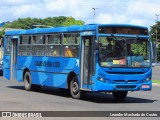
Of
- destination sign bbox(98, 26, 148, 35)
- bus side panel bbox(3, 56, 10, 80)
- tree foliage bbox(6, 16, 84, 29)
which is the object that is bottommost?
bus side panel bbox(3, 56, 10, 80)

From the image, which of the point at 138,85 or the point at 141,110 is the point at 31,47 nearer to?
the point at 138,85

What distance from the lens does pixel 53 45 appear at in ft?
67.6

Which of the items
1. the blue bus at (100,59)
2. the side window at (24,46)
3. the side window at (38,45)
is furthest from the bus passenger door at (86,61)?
the side window at (24,46)

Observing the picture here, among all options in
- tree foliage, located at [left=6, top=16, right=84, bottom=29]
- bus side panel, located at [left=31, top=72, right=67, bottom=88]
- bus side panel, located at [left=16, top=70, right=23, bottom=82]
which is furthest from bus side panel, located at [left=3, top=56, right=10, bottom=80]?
tree foliage, located at [left=6, top=16, right=84, bottom=29]

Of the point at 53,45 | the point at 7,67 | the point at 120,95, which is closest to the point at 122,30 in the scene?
the point at 120,95

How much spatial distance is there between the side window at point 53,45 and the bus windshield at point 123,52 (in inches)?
131

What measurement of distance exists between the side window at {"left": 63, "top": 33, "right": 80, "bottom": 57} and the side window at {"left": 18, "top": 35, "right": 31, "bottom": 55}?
3792 mm

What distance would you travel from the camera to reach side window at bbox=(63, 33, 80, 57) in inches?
738

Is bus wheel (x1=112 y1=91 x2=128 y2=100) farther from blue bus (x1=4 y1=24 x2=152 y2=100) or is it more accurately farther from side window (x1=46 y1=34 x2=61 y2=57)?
side window (x1=46 y1=34 x2=61 y2=57)

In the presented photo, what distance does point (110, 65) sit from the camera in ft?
56.4

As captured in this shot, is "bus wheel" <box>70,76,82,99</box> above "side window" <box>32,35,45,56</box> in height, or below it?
below

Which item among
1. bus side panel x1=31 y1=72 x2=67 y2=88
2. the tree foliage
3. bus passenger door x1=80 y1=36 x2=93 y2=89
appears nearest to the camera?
bus passenger door x1=80 y1=36 x2=93 y2=89

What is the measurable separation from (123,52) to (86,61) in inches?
57.8

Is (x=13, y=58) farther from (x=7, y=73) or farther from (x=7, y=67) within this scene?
(x=7, y=73)
